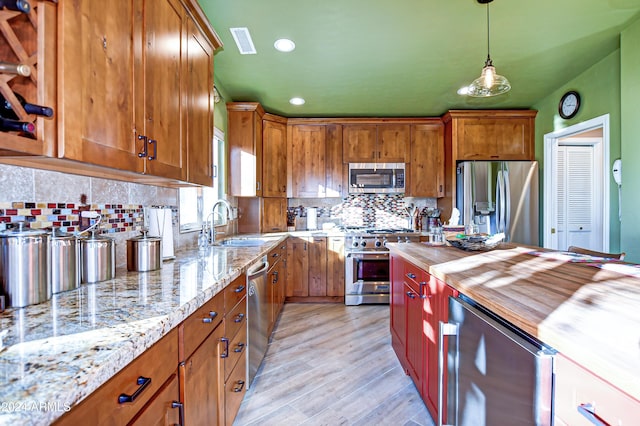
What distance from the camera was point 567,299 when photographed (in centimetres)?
93

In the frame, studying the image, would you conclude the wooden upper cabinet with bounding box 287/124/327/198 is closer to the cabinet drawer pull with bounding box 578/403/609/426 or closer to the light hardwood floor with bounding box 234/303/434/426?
the light hardwood floor with bounding box 234/303/434/426

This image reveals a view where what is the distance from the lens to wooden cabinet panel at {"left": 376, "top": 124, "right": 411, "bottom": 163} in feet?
13.6

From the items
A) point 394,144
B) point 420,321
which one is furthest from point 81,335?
point 394,144

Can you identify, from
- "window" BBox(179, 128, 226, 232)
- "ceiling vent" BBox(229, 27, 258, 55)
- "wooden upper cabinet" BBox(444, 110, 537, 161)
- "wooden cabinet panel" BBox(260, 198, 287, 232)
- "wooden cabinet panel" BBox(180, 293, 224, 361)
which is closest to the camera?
"wooden cabinet panel" BBox(180, 293, 224, 361)

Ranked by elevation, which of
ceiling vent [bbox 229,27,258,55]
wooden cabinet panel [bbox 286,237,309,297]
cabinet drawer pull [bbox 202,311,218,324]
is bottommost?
wooden cabinet panel [bbox 286,237,309,297]

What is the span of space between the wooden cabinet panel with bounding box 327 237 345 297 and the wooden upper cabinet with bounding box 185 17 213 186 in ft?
7.03

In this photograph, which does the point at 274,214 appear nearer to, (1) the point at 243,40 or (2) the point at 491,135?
(1) the point at 243,40

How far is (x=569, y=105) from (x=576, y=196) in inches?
75.0

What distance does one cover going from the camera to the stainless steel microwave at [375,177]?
4.13 m

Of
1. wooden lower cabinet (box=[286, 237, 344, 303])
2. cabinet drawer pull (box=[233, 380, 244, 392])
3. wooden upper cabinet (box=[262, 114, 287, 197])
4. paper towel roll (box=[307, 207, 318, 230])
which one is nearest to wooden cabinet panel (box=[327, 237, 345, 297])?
wooden lower cabinet (box=[286, 237, 344, 303])

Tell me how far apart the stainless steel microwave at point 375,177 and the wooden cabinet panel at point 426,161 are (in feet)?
0.63

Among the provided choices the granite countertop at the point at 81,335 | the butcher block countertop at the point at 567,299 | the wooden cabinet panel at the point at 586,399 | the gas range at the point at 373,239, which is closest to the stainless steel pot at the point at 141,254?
the granite countertop at the point at 81,335

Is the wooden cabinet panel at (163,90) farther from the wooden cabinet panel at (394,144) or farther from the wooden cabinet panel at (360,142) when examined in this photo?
the wooden cabinet panel at (394,144)

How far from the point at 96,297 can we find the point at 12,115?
1.94ft
